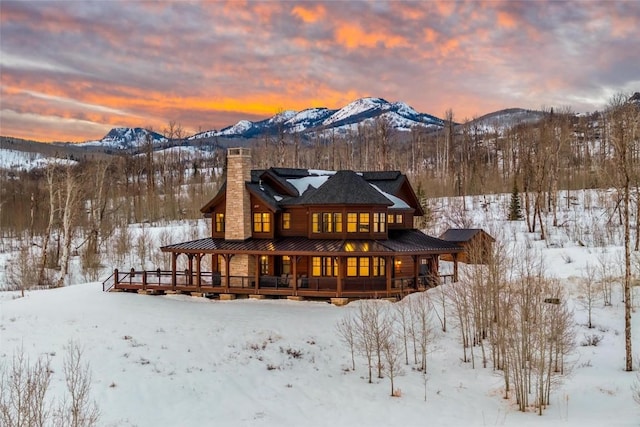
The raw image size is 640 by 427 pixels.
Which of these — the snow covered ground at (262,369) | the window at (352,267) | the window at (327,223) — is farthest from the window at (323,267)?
the snow covered ground at (262,369)

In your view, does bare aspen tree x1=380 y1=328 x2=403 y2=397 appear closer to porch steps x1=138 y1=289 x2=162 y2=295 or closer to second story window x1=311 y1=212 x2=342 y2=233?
second story window x1=311 y1=212 x2=342 y2=233

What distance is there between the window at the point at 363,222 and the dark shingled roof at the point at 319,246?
3.66ft

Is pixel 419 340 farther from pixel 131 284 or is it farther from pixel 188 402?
pixel 131 284

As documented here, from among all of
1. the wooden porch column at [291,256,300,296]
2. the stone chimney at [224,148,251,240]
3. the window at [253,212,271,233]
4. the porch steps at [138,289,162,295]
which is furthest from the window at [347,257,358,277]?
the porch steps at [138,289,162,295]

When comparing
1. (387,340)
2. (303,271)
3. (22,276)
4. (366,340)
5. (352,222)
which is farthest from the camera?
(22,276)

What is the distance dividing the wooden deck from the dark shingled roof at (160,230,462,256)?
1.85 m

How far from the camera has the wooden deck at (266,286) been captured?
2934 centimetres

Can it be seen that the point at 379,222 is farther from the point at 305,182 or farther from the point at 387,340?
the point at 387,340

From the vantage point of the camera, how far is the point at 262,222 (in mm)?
33062

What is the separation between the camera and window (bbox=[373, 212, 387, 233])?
3188cm

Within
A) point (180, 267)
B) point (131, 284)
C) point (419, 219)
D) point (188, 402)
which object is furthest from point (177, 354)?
point (419, 219)

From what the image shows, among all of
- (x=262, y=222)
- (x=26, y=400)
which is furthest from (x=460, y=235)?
(x=26, y=400)

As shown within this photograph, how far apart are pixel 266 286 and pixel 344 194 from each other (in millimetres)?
7311

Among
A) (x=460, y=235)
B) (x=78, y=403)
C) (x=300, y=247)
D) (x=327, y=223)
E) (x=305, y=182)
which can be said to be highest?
(x=305, y=182)
